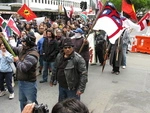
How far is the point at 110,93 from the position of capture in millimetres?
6516

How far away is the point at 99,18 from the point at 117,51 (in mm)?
3306

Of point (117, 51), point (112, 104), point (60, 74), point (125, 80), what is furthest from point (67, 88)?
point (117, 51)

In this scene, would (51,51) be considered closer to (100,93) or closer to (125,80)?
(100,93)

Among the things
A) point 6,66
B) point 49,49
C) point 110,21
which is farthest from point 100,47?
point 6,66

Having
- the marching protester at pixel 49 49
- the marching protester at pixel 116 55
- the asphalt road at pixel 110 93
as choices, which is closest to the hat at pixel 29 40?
the asphalt road at pixel 110 93

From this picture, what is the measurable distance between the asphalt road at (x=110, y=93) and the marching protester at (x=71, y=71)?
1259 mm

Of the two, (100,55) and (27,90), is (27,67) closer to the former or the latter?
(27,90)

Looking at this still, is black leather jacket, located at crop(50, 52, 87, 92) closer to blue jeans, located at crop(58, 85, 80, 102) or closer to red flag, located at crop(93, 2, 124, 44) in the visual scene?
blue jeans, located at crop(58, 85, 80, 102)

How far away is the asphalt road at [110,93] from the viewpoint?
548cm

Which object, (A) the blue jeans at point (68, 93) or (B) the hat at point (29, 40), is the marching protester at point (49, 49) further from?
(B) the hat at point (29, 40)

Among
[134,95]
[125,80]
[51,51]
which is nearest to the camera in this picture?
[134,95]

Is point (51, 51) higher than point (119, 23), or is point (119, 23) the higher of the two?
point (119, 23)

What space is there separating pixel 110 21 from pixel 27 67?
2.35 metres

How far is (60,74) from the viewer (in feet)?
14.2
